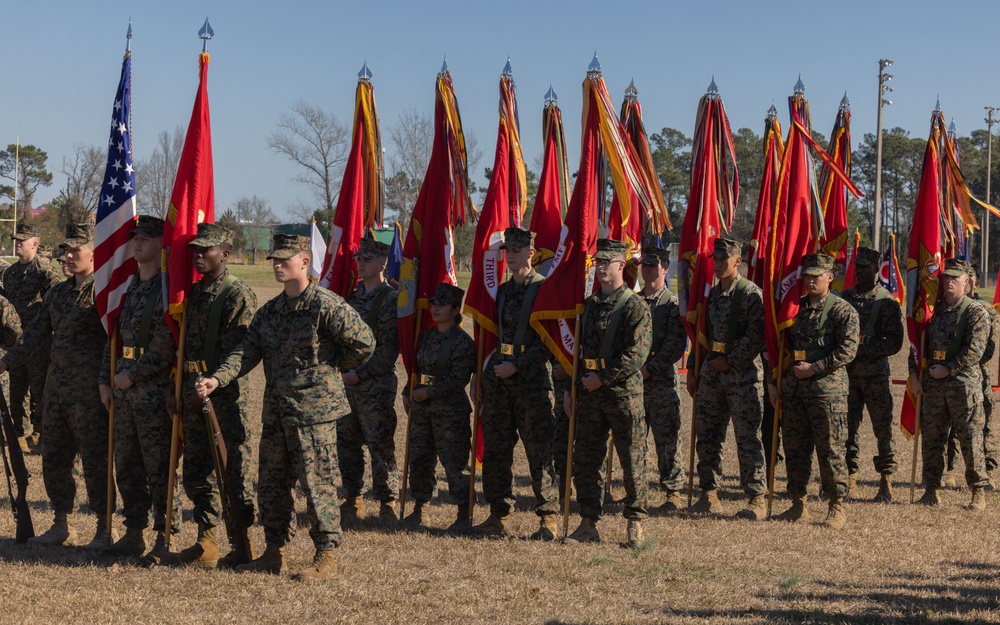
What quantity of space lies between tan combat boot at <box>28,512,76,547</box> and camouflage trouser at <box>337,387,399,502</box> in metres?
2.17

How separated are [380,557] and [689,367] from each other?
3.85 metres

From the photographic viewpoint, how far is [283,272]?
22.0ft

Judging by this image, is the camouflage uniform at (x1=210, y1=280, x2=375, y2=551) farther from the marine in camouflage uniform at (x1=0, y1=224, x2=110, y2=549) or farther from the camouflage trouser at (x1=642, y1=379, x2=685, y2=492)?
the camouflage trouser at (x1=642, y1=379, x2=685, y2=492)

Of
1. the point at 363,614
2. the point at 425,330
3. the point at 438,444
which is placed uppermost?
the point at 425,330

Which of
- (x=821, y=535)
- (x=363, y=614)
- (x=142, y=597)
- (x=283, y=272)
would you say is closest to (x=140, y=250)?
(x=283, y=272)

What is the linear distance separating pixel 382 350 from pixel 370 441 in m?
0.74

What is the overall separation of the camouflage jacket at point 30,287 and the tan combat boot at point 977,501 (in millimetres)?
9027

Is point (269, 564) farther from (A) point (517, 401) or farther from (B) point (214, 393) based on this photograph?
(A) point (517, 401)

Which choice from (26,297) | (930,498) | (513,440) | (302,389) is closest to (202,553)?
(302,389)

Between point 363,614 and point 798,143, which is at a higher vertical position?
point 798,143

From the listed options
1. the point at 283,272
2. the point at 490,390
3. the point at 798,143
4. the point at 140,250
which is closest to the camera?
the point at 283,272

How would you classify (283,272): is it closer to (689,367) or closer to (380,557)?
(380,557)

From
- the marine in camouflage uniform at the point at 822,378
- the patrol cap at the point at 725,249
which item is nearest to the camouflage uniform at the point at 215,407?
the patrol cap at the point at 725,249

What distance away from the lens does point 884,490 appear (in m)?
10.0
